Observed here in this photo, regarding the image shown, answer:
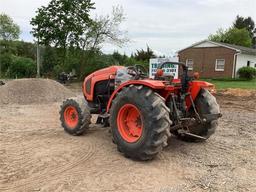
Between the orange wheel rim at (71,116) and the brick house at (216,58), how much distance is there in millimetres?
23366

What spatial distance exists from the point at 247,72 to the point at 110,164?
23.9 m

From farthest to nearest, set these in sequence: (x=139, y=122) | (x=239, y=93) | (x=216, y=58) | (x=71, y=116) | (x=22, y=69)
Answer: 1. (x=22, y=69)
2. (x=216, y=58)
3. (x=239, y=93)
4. (x=71, y=116)
5. (x=139, y=122)

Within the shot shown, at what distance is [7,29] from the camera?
47531mm

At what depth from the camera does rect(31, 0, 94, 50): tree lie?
76.0ft

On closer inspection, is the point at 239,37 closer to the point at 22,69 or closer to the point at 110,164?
the point at 22,69

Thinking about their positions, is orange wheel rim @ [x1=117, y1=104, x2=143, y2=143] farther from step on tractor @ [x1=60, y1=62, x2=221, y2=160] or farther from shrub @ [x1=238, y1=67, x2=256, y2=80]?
shrub @ [x1=238, y1=67, x2=256, y2=80]

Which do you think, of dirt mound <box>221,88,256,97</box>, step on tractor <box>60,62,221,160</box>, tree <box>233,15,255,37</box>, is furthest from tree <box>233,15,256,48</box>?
step on tractor <box>60,62,221,160</box>

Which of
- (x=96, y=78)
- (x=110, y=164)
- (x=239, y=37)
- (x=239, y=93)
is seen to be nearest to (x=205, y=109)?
(x=110, y=164)

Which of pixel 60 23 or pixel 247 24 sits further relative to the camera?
pixel 247 24

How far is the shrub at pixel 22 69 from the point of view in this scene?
29.7 metres

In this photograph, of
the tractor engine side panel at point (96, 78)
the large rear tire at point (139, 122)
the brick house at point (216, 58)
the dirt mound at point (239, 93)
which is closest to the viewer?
the large rear tire at point (139, 122)

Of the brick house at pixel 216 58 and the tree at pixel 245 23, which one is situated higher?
the tree at pixel 245 23

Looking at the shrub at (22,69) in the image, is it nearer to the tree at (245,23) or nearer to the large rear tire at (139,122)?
the large rear tire at (139,122)

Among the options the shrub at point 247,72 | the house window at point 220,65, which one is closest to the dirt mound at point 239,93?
the shrub at point 247,72
